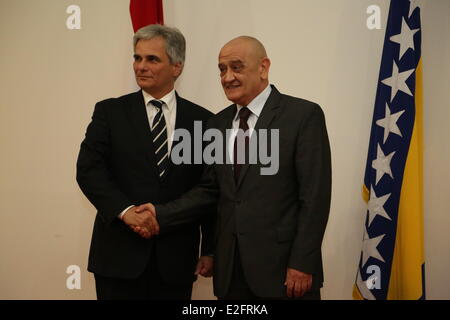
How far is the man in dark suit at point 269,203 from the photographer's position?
77.8 inches

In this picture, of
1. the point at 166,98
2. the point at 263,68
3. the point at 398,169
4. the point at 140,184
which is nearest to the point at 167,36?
the point at 166,98

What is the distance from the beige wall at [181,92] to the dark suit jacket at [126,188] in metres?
1.14

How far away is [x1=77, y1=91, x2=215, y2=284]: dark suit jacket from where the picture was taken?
86.9 inches

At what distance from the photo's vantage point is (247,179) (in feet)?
6.76

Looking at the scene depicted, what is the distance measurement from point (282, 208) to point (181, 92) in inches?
64.8

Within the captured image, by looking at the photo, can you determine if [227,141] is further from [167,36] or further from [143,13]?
[143,13]

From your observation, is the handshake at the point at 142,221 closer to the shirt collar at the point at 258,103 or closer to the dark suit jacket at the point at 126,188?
the dark suit jacket at the point at 126,188

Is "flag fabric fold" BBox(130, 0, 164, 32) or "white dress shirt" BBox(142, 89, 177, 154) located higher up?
"flag fabric fold" BBox(130, 0, 164, 32)

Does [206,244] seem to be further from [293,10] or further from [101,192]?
Result: [293,10]

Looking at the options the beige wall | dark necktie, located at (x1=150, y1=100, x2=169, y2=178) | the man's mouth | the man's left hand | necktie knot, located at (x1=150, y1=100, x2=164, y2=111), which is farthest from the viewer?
the beige wall

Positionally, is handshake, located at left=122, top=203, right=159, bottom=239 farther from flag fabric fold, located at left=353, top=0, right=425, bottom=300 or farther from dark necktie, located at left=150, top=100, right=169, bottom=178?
flag fabric fold, located at left=353, top=0, right=425, bottom=300

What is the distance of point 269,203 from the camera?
2021mm

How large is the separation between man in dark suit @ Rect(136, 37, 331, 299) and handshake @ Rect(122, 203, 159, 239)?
0.02 m

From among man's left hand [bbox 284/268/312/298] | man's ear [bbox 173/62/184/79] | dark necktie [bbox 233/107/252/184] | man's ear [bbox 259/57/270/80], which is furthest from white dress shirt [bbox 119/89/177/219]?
man's left hand [bbox 284/268/312/298]
